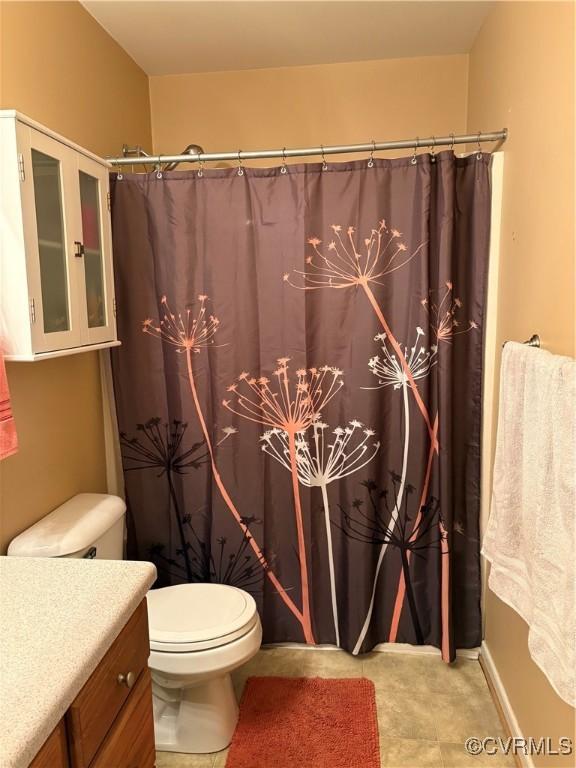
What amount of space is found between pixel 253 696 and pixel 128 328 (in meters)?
1.45

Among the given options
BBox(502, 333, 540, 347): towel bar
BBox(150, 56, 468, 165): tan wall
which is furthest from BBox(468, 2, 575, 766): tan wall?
BBox(150, 56, 468, 165): tan wall

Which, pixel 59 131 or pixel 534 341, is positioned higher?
pixel 59 131

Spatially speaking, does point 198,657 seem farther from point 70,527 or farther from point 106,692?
point 106,692

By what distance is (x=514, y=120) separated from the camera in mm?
1756

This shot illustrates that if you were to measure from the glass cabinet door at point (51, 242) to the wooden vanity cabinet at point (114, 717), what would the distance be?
0.84 m

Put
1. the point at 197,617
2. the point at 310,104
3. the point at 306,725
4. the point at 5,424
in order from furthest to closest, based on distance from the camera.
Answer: the point at 310,104 → the point at 306,725 → the point at 197,617 → the point at 5,424

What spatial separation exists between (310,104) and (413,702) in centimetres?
245

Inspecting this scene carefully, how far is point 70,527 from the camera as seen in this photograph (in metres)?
1.68

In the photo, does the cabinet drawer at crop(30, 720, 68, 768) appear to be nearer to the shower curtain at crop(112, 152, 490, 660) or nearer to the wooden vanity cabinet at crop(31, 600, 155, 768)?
the wooden vanity cabinet at crop(31, 600, 155, 768)

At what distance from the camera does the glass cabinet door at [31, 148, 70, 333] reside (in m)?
1.50

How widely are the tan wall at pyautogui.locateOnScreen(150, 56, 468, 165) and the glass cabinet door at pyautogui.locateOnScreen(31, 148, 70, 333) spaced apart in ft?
3.76

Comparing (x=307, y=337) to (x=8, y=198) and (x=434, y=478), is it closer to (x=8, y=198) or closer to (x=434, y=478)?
(x=434, y=478)

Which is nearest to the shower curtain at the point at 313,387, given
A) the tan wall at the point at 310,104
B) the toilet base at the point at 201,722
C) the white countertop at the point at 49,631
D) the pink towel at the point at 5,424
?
the toilet base at the point at 201,722

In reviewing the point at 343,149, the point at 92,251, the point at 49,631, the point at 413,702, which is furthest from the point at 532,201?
the point at 413,702
